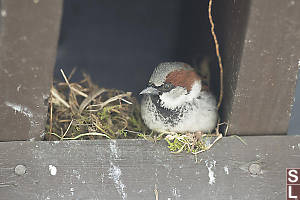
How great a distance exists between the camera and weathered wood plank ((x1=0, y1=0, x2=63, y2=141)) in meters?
1.37

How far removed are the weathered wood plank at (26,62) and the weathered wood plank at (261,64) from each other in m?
0.70

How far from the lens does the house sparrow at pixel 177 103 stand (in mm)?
1956

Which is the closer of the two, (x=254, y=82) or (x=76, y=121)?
(x=254, y=82)

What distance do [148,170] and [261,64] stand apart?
25.0 inches

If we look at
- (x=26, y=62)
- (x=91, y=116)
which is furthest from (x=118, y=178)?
(x=26, y=62)

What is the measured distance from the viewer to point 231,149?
5.83ft

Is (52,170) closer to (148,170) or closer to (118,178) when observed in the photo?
(118,178)

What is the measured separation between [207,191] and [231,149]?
0.68 feet

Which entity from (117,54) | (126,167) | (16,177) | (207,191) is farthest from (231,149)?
(117,54)

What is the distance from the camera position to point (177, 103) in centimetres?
200

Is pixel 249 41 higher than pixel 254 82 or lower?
higher

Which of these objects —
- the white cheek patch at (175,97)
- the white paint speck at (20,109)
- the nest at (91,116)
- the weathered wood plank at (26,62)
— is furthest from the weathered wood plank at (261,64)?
the white paint speck at (20,109)

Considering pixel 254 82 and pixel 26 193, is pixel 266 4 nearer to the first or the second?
pixel 254 82

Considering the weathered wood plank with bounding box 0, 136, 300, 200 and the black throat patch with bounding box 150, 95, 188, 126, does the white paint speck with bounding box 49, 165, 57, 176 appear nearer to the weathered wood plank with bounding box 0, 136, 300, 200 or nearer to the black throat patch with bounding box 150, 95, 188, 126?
the weathered wood plank with bounding box 0, 136, 300, 200
